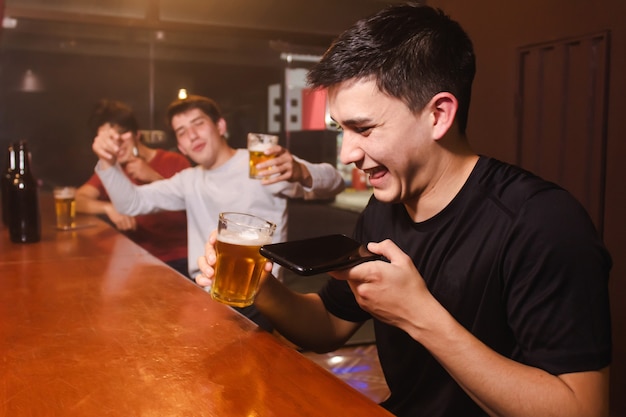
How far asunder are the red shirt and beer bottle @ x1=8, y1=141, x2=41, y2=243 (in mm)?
1120

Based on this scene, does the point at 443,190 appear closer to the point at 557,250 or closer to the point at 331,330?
the point at 557,250

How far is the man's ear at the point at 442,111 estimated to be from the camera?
1290 mm

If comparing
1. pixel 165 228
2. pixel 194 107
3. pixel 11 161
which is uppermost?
pixel 194 107

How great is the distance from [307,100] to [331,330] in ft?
7.99

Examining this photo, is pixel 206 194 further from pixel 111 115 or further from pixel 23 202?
pixel 23 202

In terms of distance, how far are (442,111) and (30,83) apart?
272 centimetres

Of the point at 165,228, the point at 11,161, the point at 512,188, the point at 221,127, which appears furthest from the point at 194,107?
the point at 512,188

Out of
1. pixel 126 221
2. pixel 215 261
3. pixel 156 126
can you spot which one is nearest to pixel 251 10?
pixel 156 126

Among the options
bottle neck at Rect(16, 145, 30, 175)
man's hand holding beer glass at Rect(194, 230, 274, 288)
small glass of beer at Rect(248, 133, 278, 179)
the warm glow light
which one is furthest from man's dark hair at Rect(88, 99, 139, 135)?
man's hand holding beer glass at Rect(194, 230, 274, 288)

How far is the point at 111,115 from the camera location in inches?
132

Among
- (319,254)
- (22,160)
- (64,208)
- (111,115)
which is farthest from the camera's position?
(111,115)

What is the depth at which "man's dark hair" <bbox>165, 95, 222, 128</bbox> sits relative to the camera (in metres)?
3.45

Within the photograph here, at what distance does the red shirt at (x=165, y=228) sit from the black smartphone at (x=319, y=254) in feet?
8.09

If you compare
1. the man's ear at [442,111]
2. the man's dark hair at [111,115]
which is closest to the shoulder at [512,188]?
the man's ear at [442,111]
